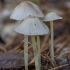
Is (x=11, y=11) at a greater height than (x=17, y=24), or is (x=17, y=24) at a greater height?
(x=11, y=11)

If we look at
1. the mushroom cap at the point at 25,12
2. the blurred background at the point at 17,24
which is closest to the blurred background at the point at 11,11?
the blurred background at the point at 17,24

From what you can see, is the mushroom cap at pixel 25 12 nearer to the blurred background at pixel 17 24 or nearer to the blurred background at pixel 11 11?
the blurred background at pixel 17 24

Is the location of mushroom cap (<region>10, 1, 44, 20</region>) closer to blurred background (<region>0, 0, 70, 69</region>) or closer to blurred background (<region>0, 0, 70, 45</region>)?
blurred background (<region>0, 0, 70, 69</region>)

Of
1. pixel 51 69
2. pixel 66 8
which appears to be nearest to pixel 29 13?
pixel 51 69

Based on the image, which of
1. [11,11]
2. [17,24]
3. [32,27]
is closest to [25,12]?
[32,27]

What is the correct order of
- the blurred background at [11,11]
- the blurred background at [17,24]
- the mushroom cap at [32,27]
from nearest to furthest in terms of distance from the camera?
the mushroom cap at [32,27]
the blurred background at [17,24]
the blurred background at [11,11]

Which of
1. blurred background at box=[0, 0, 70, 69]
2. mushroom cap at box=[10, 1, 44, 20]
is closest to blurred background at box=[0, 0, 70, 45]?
blurred background at box=[0, 0, 70, 69]

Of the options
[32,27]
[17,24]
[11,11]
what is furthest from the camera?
[11,11]

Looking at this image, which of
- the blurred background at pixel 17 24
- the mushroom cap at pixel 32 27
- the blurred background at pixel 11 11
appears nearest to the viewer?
the mushroom cap at pixel 32 27

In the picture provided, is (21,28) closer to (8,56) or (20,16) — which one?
(20,16)

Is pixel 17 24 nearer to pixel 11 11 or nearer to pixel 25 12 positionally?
pixel 11 11

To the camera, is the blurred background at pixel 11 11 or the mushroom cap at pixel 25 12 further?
the blurred background at pixel 11 11

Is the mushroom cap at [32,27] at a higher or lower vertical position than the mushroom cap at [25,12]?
lower
